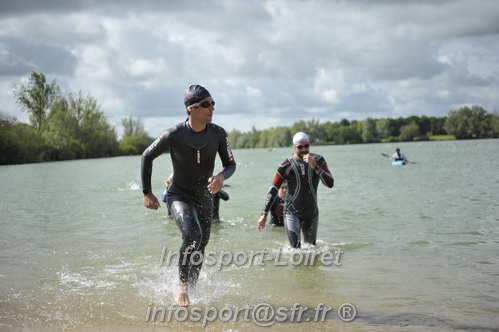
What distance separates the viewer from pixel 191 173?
19.3 ft

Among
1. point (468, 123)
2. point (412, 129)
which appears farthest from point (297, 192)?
point (412, 129)

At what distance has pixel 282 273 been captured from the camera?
7895 millimetres

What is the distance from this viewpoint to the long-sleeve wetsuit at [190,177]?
225 inches

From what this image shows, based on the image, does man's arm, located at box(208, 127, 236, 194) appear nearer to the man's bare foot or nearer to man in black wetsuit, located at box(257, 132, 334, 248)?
the man's bare foot

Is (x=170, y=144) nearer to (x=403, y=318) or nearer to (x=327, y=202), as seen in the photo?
(x=403, y=318)

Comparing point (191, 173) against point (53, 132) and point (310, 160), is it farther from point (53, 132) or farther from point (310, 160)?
point (53, 132)

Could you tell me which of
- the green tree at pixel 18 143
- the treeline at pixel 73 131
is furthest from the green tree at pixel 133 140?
the green tree at pixel 18 143

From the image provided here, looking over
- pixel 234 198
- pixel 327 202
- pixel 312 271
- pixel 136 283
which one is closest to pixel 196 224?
pixel 136 283
